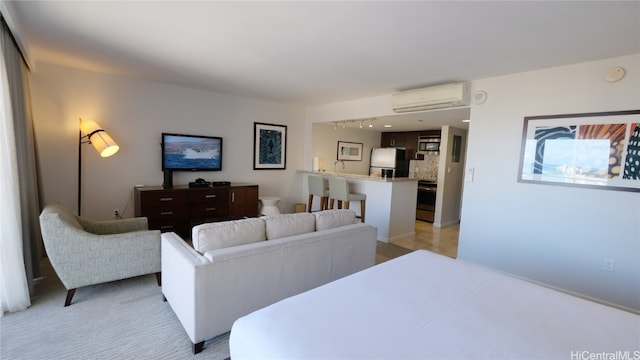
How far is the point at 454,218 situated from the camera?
607 cm

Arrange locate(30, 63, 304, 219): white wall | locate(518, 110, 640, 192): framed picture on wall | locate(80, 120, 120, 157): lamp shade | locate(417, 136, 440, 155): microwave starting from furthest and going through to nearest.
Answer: locate(417, 136, 440, 155): microwave
locate(30, 63, 304, 219): white wall
locate(80, 120, 120, 157): lamp shade
locate(518, 110, 640, 192): framed picture on wall

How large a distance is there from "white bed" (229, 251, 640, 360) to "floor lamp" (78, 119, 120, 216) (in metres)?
3.20

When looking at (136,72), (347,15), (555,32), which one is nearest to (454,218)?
(555,32)

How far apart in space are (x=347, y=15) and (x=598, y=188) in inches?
112

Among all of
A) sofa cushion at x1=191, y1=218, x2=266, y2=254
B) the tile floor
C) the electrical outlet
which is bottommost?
the tile floor

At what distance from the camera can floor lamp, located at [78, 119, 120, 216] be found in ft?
11.0

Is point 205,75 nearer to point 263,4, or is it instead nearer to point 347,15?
point 263,4

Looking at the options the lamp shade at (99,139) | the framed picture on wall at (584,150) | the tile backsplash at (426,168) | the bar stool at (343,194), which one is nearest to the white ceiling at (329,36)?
the framed picture on wall at (584,150)

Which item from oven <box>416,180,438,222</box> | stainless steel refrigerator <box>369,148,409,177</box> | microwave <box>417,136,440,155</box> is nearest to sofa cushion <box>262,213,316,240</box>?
oven <box>416,180,438,222</box>

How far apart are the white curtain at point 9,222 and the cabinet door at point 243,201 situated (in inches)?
98.2

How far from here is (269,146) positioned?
5480 millimetres

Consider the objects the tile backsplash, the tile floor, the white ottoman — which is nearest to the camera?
the tile floor

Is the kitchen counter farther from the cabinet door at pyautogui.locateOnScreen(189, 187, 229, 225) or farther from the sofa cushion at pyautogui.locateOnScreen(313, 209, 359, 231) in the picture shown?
the cabinet door at pyautogui.locateOnScreen(189, 187, 229, 225)

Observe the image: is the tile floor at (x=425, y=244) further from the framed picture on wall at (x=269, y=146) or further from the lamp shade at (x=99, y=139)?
the lamp shade at (x=99, y=139)
